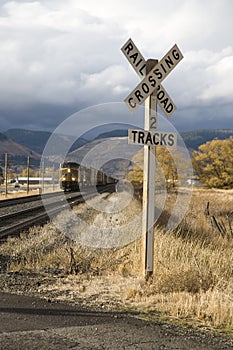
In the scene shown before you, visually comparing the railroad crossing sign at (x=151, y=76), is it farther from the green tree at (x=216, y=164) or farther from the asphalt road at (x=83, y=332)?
the green tree at (x=216, y=164)

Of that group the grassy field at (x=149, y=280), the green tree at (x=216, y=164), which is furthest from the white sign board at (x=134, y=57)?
the green tree at (x=216, y=164)

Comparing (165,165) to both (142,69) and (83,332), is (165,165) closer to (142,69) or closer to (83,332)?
(142,69)

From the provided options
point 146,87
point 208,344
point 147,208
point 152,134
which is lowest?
point 208,344

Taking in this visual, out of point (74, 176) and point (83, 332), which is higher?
point (74, 176)

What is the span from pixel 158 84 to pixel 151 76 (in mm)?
186

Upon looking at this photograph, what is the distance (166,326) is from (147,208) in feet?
8.05

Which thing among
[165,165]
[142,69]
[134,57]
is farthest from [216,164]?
[134,57]

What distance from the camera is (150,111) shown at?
731 cm

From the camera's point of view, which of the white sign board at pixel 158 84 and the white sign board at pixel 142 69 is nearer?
the white sign board at pixel 158 84

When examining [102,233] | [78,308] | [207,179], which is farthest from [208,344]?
[207,179]

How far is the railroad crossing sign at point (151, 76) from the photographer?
23.1 ft

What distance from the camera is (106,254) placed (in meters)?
8.96

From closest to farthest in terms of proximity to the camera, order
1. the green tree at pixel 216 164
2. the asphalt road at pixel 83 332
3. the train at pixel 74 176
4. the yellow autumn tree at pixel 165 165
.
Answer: the asphalt road at pixel 83 332 < the yellow autumn tree at pixel 165 165 < the train at pixel 74 176 < the green tree at pixel 216 164

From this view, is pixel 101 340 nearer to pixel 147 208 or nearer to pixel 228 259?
pixel 147 208
